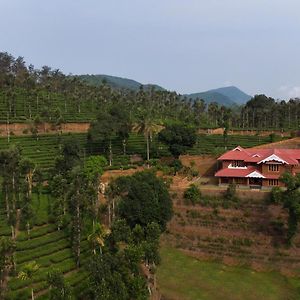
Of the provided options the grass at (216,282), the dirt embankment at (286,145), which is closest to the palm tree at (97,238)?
the grass at (216,282)

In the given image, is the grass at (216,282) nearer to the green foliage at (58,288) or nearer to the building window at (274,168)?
the green foliage at (58,288)

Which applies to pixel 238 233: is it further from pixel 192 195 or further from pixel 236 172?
pixel 236 172

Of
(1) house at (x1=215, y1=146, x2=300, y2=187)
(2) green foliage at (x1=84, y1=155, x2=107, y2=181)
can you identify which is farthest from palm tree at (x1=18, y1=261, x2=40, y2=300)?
(1) house at (x1=215, y1=146, x2=300, y2=187)

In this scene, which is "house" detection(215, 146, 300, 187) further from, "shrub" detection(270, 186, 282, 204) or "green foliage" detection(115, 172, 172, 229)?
"green foliage" detection(115, 172, 172, 229)

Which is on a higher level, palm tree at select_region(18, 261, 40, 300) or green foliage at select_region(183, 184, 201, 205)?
green foliage at select_region(183, 184, 201, 205)

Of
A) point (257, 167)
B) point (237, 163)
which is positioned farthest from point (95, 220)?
point (257, 167)
